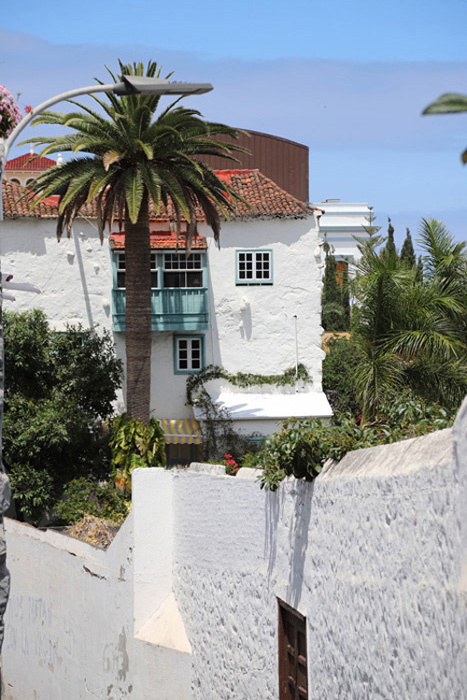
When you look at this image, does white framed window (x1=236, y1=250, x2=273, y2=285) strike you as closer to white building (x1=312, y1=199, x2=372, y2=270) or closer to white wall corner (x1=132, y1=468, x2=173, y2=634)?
white wall corner (x1=132, y1=468, x2=173, y2=634)

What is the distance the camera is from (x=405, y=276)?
19.4 meters

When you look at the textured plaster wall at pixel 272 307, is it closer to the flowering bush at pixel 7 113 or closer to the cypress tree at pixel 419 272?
the cypress tree at pixel 419 272

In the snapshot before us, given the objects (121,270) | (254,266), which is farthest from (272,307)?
(121,270)

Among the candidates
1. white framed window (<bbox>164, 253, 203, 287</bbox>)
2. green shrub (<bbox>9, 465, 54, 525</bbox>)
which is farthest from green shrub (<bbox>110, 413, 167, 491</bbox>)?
white framed window (<bbox>164, 253, 203, 287</bbox>)

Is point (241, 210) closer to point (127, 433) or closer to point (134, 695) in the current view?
point (127, 433)

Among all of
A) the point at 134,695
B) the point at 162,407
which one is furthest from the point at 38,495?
the point at 134,695

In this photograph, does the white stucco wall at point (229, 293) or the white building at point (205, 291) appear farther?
the white stucco wall at point (229, 293)

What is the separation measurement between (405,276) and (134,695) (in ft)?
30.2

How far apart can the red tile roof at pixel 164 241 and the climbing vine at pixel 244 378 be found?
386 cm

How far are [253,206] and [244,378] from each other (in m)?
5.49

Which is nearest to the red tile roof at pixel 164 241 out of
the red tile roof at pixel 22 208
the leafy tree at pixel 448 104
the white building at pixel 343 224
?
the red tile roof at pixel 22 208

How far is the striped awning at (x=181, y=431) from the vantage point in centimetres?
2981

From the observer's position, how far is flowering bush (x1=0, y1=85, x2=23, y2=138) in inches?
443

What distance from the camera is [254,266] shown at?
3197cm
